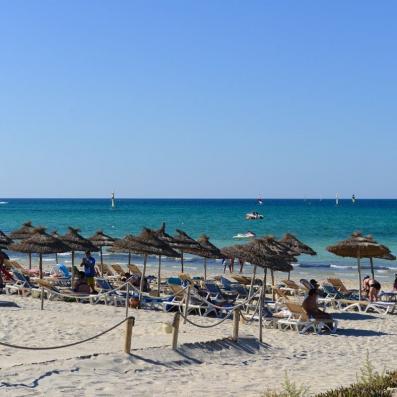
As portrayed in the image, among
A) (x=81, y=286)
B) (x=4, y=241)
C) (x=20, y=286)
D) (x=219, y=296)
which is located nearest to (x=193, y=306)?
(x=219, y=296)

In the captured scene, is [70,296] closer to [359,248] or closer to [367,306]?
[367,306]

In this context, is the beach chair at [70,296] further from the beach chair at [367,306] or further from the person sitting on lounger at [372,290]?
the person sitting on lounger at [372,290]

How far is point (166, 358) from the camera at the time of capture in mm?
10688

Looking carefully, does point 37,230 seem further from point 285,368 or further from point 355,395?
point 355,395

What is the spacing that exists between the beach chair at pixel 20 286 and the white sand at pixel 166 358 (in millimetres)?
3122

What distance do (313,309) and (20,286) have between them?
311 inches

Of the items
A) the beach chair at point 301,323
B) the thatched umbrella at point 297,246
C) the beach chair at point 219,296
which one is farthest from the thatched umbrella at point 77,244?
the beach chair at point 301,323

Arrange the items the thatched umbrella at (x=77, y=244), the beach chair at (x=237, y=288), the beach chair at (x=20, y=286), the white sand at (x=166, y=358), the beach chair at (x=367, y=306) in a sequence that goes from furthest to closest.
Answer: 1. the thatched umbrella at (x=77, y=244)
2. the beach chair at (x=20, y=286)
3. the beach chair at (x=237, y=288)
4. the beach chair at (x=367, y=306)
5. the white sand at (x=166, y=358)

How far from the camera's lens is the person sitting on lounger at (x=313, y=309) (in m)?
14.6

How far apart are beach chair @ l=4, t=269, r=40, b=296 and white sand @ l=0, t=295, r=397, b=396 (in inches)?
123

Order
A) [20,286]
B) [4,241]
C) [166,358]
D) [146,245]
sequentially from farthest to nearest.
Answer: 1. [4,241]
2. [20,286]
3. [146,245]
4. [166,358]

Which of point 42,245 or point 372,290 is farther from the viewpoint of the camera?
point 372,290

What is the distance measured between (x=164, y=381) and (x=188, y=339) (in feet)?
8.86

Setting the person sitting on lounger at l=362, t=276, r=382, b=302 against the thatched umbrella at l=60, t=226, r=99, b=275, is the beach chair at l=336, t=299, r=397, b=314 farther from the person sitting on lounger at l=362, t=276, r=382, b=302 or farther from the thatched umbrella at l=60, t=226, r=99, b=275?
the thatched umbrella at l=60, t=226, r=99, b=275
